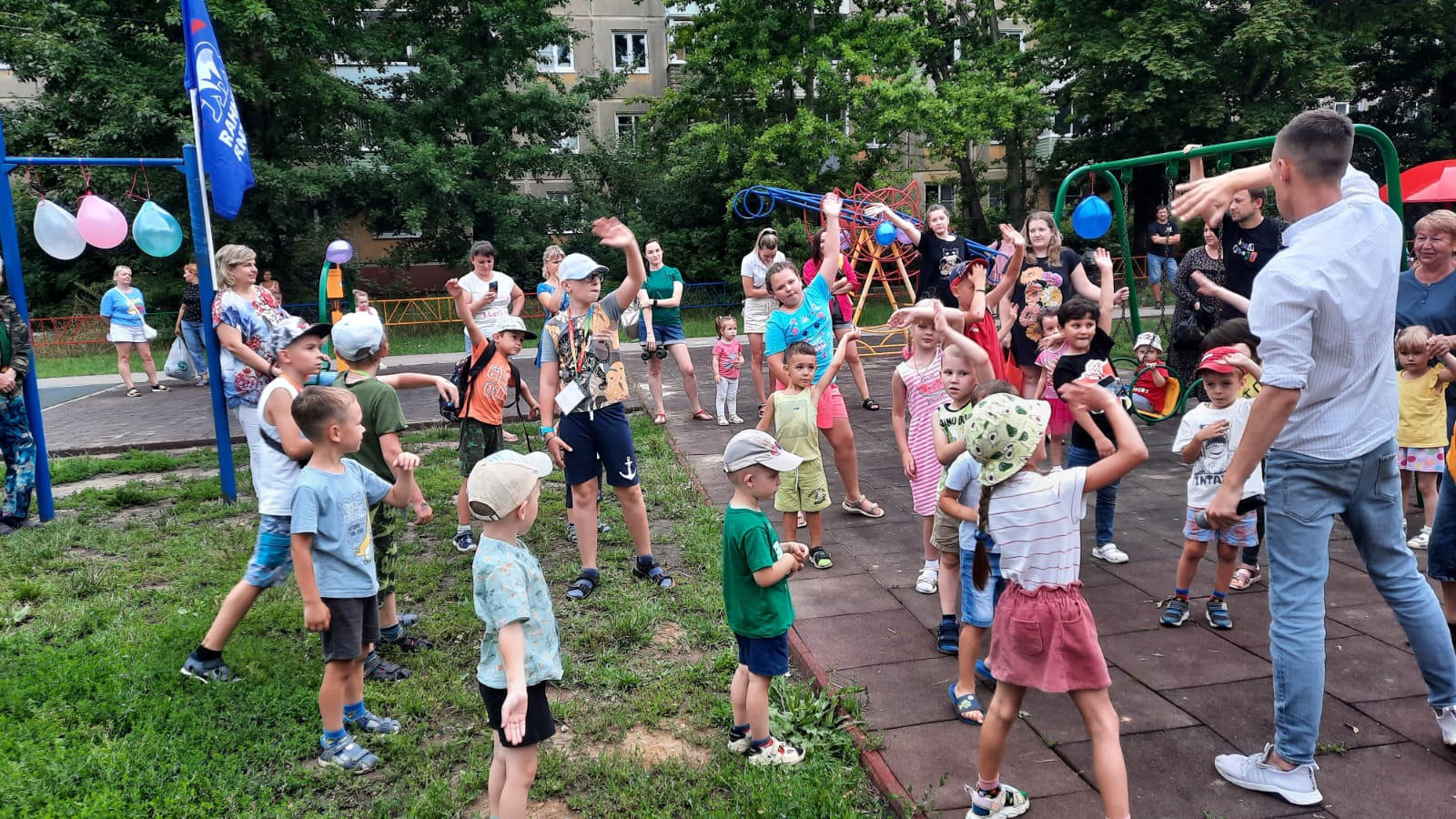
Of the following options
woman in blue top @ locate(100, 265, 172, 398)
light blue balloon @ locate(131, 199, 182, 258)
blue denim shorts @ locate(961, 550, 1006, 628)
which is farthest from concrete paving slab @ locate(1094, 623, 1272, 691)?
woman in blue top @ locate(100, 265, 172, 398)

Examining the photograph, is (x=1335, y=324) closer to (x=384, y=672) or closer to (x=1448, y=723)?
(x=1448, y=723)

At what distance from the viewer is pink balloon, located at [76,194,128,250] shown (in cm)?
730

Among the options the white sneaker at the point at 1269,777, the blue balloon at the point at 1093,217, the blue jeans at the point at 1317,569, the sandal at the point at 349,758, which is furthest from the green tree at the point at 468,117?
the white sneaker at the point at 1269,777

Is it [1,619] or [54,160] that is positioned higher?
[54,160]

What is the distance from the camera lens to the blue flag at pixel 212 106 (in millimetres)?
6980

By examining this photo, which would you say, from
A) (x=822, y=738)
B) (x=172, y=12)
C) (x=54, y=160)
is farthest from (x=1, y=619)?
(x=172, y=12)

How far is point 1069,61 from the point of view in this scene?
2366 centimetres

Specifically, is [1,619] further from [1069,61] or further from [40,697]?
[1069,61]

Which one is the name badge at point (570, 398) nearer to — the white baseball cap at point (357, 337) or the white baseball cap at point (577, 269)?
the white baseball cap at point (577, 269)

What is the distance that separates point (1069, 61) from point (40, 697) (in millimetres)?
25248

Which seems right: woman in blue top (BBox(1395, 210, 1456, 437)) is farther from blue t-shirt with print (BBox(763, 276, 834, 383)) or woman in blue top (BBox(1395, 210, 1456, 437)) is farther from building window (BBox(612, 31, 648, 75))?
building window (BBox(612, 31, 648, 75))

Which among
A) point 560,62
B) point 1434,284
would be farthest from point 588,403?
point 560,62

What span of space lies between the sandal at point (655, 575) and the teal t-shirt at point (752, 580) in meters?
1.91

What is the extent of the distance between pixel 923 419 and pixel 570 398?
2034mm
